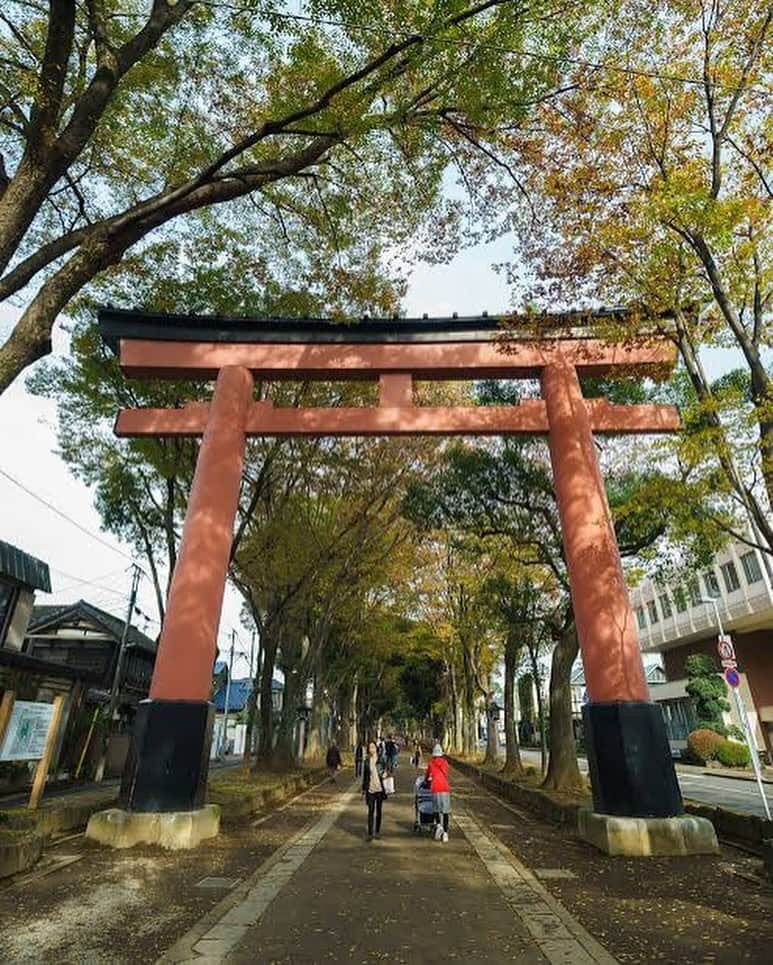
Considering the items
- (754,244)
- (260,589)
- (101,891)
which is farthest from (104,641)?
(754,244)

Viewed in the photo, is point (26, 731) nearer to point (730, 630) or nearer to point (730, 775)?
point (730, 775)

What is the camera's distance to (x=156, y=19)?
20.9 feet

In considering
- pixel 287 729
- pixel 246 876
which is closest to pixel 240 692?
pixel 287 729

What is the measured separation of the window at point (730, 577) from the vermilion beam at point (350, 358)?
990 inches

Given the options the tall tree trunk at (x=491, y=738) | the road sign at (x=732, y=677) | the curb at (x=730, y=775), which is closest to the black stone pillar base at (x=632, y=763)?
the road sign at (x=732, y=677)

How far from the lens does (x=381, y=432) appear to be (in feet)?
34.2

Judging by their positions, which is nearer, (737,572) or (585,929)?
(585,929)

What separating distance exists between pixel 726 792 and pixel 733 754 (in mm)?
10494

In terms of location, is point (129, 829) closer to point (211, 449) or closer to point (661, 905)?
point (211, 449)

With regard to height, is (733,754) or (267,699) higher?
(267,699)

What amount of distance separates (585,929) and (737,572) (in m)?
30.0

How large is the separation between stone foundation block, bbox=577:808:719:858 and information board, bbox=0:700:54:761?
802cm

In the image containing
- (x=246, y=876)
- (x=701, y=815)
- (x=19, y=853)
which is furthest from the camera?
(x=701, y=815)

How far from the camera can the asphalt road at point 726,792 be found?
1409 centimetres
